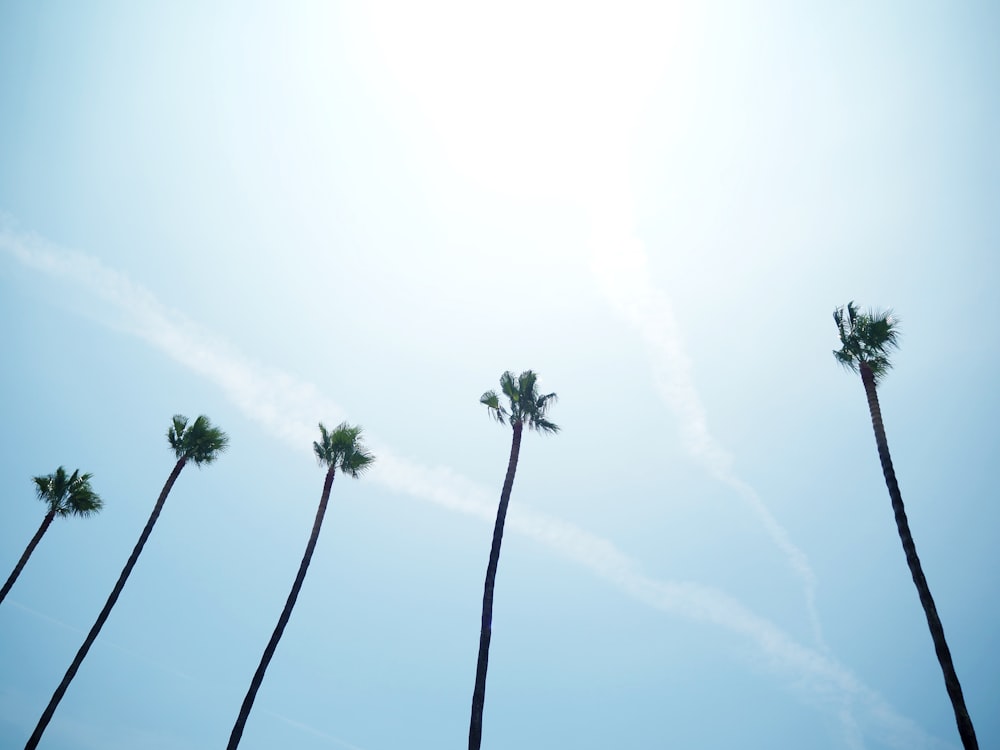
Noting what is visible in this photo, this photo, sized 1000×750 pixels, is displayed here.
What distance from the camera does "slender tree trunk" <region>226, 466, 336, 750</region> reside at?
19.1 meters

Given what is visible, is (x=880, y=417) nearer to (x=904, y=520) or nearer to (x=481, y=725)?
(x=904, y=520)

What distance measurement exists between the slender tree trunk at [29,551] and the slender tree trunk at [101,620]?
18.2 ft

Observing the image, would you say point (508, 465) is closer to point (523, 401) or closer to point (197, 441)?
point (523, 401)

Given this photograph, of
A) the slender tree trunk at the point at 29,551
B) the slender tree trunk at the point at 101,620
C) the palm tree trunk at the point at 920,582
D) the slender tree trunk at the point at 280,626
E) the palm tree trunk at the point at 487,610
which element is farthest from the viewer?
the slender tree trunk at the point at 29,551

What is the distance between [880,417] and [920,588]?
5927 millimetres

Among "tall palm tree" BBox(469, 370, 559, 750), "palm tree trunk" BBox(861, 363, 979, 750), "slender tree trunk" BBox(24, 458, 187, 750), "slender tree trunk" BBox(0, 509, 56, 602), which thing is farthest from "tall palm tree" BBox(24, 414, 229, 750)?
"palm tree trunk" BBox(861, 363, 979, 750)

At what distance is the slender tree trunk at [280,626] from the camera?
1906cm

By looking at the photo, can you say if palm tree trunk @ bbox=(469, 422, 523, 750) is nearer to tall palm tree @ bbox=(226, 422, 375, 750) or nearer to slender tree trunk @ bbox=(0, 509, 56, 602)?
tall palm tree @ bbox=(226, 422, 375, 750)

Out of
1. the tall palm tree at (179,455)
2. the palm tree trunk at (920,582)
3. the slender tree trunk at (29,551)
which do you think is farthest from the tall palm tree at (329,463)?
the palm tree trunk at (920,582)

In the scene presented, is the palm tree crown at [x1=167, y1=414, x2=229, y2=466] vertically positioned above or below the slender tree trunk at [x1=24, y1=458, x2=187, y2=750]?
above

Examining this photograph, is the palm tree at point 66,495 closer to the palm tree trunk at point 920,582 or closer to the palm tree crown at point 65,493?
the palm tree crown at point 65,493

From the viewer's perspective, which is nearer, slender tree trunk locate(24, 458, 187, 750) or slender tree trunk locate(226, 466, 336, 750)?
slender tree trunk locate(226, 466, 336, 750)

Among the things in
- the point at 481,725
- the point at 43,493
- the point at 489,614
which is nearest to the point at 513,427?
the point at 489,614

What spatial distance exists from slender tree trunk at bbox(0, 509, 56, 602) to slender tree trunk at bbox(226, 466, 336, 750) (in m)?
14.6
